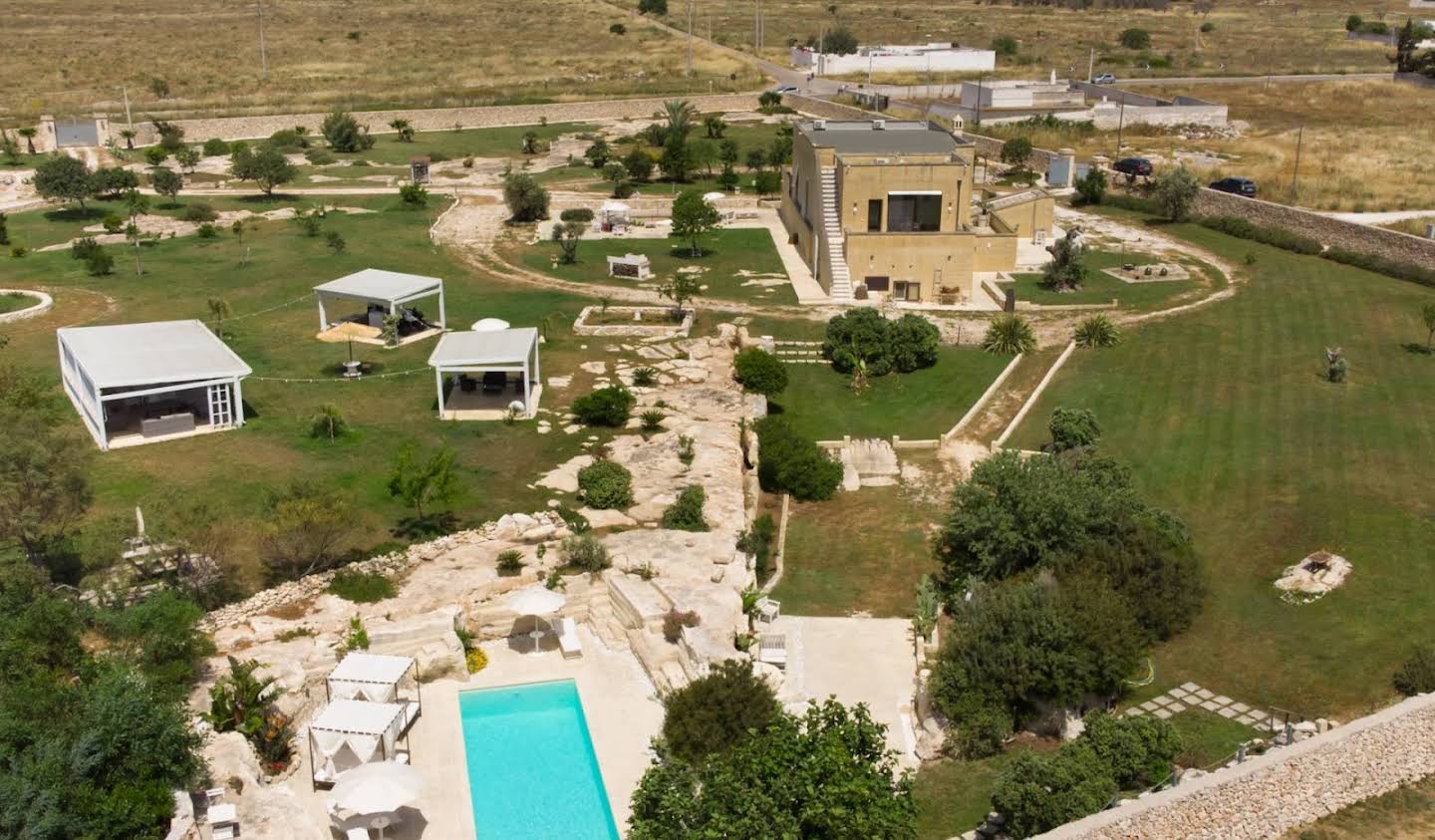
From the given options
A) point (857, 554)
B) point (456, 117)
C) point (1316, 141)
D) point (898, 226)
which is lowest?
point (857, 554)

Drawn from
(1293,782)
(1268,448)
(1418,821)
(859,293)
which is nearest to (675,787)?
(1293,782)

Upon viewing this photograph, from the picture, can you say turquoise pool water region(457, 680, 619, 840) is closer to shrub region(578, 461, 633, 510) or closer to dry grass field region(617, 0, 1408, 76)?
shrub region(578, 461, 633, 510)

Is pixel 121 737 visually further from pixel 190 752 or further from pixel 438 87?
pixel 438 87

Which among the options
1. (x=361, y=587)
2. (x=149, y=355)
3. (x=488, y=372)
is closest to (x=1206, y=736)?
(x=361, y=587)

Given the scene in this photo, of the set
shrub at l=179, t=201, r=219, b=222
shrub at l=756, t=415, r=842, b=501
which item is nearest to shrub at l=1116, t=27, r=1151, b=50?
shrub at l=179, t=201, r=219, b=222

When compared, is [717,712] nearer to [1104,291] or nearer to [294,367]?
[294,367]

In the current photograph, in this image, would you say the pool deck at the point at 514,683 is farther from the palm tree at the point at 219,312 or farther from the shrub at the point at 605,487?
the palm tree at the point at 219,312

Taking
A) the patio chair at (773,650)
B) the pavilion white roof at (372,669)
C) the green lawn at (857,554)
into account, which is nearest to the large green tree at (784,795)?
the patio chair at (773,650)
